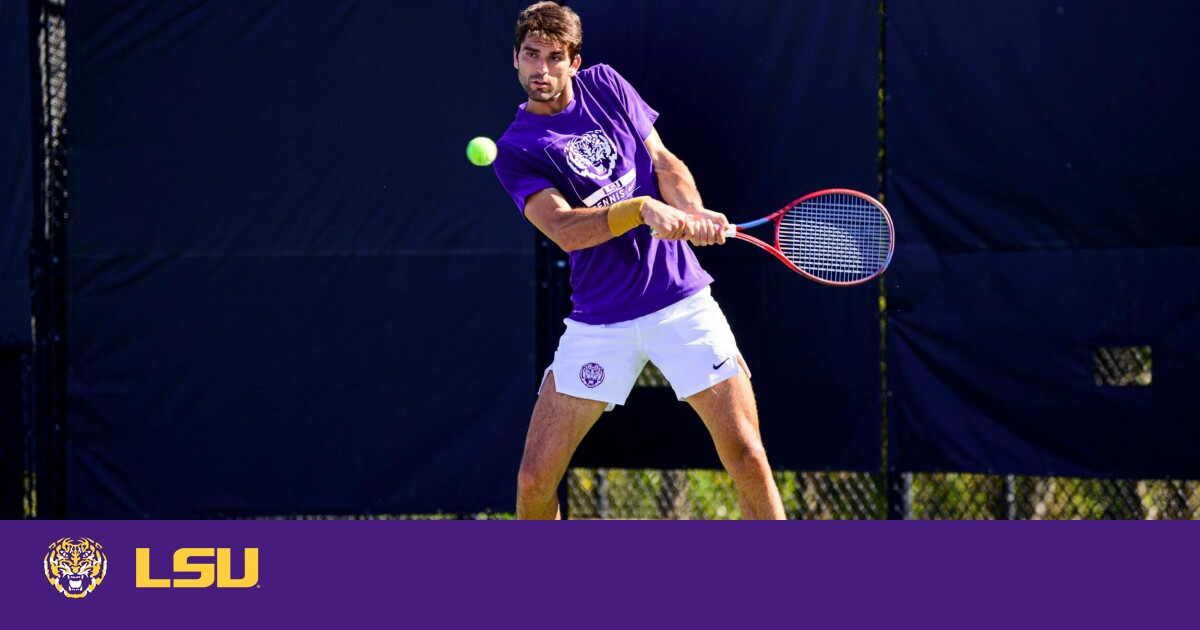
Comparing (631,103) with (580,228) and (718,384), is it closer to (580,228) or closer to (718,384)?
(580,228)

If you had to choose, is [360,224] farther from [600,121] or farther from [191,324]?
[600,121]

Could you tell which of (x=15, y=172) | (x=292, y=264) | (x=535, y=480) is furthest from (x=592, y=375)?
(x=15, y=172)

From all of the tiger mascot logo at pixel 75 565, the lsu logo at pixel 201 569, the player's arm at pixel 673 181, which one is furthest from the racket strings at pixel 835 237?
the tiger mascot logo at pixel 75 565

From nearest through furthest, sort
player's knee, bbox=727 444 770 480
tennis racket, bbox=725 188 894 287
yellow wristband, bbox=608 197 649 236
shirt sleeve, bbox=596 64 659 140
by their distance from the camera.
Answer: yellow wristband, bbox=608 197 649 236 < player's knee, bbox=727 444 770 480 < shirt sleeve, bbox=596 64 659 140 < tennis racket, bbox=725 188 894 287

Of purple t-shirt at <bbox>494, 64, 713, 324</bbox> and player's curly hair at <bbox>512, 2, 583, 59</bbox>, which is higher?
player's curly hair at <bbox>512, 2, 583, 59</bbox>

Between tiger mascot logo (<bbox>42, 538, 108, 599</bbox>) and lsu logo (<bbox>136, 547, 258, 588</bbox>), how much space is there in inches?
3.4

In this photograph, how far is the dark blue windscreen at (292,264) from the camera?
563 centimetres

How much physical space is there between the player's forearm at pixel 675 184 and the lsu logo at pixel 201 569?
6.31 ft

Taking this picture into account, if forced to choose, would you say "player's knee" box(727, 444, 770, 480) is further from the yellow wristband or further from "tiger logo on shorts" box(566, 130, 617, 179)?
"tiger logo on shorts" box(566, 130, 617, 179)

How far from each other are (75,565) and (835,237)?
8.87 ft

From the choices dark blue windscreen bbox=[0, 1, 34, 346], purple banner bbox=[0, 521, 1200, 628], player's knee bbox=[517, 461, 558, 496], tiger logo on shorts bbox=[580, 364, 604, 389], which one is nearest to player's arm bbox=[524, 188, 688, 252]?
tiger logo on shorts bbox=[580, 364, 604, 389]

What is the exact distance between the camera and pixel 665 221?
13.0 feet

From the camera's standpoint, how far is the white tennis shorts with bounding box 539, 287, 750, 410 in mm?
4254

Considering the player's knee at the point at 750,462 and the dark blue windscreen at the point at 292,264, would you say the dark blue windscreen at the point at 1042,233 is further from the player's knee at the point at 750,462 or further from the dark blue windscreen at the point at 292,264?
the dark blue windscreen at the point at 292,264
